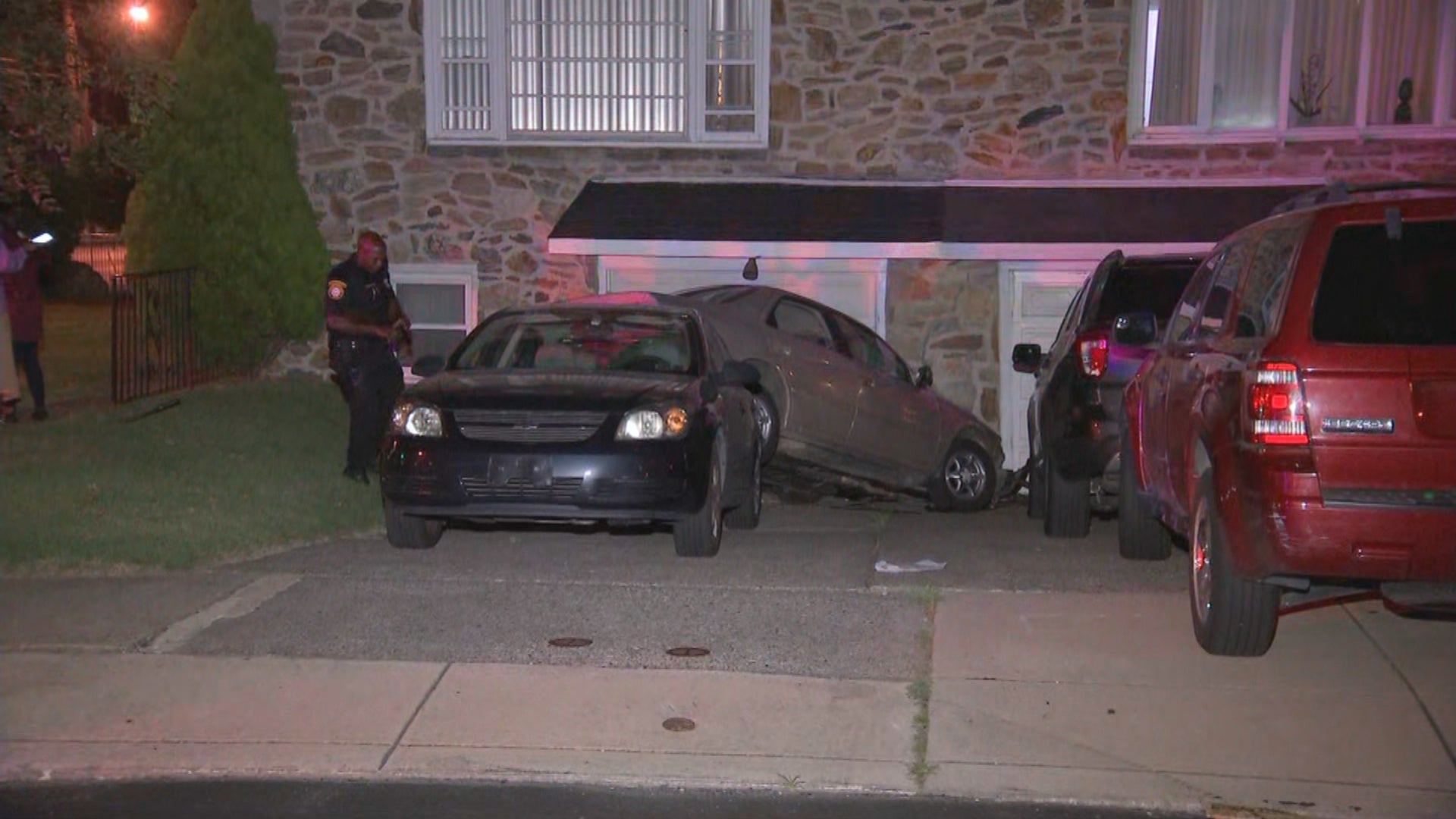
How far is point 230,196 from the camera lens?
16422 mm

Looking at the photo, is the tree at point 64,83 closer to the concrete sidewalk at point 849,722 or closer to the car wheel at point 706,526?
the concrete sidewalk at point 849,722

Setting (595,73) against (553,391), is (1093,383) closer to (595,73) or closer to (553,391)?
(553,391)

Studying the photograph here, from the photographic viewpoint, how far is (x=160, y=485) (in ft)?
37.0

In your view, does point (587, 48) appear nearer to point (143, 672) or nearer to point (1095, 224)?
point (1095, 224)

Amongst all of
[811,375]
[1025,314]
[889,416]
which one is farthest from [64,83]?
[1025,314]

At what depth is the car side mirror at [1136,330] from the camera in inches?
349

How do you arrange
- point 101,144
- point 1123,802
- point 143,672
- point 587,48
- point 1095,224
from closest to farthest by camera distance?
point 1123,802 < point 143,672 < point 101,144 < point 1095,224 < point 587,48

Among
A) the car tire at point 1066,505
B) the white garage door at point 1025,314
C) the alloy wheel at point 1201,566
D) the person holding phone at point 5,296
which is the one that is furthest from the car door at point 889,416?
the person holding phone at point 5,296

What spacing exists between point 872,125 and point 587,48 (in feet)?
9.59

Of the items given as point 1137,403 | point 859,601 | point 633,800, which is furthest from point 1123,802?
point 1137,403

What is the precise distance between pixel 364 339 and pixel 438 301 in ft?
17.8

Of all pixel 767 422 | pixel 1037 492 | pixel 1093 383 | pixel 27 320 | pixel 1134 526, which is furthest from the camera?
pixel 27 320

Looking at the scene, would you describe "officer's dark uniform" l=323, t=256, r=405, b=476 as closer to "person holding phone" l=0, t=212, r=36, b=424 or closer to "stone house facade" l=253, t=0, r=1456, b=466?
"person holding phone" l=0, t=212, r=36, b=424

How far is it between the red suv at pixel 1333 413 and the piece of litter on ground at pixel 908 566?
253 centimetres
